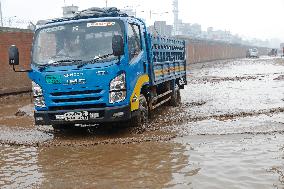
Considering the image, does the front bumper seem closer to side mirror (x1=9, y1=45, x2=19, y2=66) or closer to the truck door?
the truck door

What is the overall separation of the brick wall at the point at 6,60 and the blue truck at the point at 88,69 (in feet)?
28.3

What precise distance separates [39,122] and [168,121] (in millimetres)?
3158

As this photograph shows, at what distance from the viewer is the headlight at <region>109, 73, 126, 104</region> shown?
7.21 meters

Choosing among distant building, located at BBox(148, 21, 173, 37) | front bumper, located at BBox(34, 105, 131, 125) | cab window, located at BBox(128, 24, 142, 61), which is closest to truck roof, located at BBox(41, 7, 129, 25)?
cab window, located at BBox(128, 24, 142, 61)

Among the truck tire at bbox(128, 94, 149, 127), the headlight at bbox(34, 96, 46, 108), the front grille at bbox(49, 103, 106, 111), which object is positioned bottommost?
the truck tire at bbox(128, 94, 149, 127)

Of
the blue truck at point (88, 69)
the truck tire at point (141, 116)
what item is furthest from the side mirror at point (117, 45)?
the truck tire at point (141, 116)

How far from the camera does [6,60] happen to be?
16344 millimetres

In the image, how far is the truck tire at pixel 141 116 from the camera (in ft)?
26.4

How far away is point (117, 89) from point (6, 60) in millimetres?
10623

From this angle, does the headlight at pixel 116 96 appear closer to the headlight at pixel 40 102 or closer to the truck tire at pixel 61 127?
the headlight at pixel 40 102

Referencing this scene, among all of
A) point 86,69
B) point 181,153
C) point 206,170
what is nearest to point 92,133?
point 86,69

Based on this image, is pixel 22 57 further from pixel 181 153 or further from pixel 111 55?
pixel 181 153

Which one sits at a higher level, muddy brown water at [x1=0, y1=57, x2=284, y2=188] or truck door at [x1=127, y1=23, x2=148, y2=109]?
truck door at [x1=127, y1=23, x2=148, y2=109]

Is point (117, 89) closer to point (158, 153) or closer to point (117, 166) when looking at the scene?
point (158, 153)
